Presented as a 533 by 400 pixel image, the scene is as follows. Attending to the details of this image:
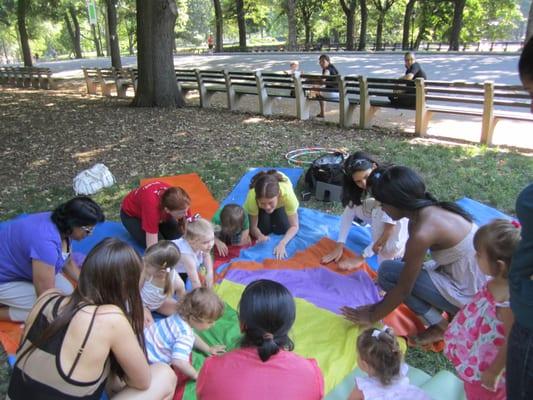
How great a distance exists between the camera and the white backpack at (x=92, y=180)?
5316mm

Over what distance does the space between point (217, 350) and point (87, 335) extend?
1.22m

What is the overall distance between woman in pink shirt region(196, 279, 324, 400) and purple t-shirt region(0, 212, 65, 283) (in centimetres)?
138

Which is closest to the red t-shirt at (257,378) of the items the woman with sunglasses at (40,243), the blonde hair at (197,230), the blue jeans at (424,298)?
the blue jeans at (424,298)

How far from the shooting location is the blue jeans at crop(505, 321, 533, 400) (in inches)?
50.0

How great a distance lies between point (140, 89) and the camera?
9.98m

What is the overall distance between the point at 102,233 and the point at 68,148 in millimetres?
3412

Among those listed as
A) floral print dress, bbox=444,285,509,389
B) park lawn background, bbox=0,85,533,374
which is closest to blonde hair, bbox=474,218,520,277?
floral print dress, bbox=444,285,509,389

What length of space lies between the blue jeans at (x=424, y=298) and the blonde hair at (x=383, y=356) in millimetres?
823

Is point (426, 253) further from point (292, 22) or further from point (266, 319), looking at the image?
point (292, 22)

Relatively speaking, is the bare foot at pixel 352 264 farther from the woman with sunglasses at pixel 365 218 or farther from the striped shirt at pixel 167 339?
the striped shirt at pixel 167 339

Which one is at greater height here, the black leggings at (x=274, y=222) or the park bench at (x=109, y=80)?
the park bench at (x=109, y=80)

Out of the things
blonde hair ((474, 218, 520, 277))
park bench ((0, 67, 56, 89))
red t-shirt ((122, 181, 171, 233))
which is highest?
park bench ((0, 67, 56, 89))

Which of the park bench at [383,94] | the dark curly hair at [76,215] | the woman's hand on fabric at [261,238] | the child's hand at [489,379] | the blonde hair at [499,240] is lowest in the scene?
the woman's hand on fabric at [261,238]

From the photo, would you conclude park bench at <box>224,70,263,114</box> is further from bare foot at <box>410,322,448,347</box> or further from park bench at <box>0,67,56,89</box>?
park bench at <box>0,67,56,89</box>
